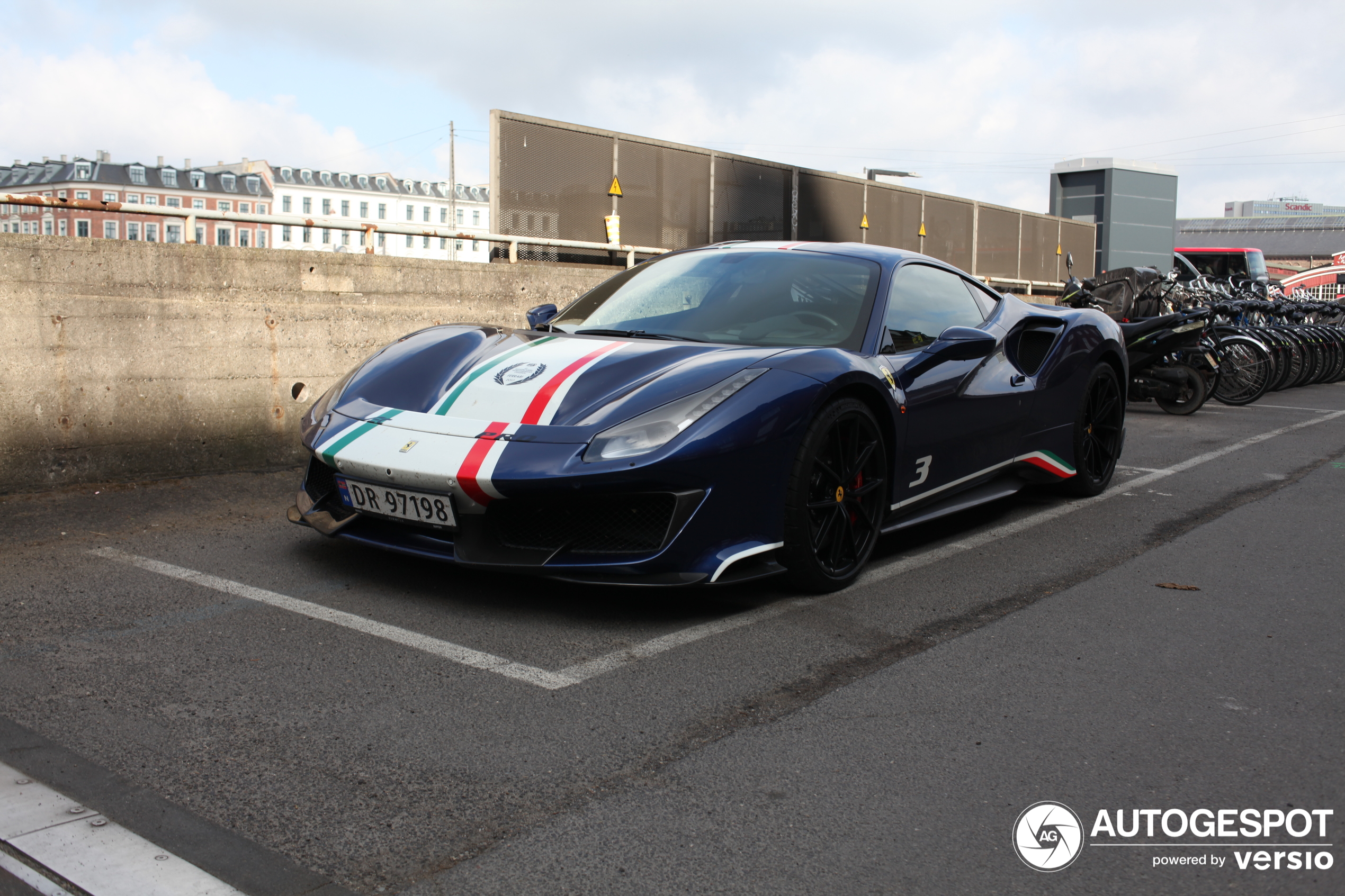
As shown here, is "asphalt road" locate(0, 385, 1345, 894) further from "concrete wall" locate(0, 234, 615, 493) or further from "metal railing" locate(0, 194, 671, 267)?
"metal railing" locate(0, 194, 671, 267)

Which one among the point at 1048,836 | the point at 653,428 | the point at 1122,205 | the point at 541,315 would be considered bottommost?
the point at 1048,836

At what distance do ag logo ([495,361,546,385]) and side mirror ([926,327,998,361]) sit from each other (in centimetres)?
158

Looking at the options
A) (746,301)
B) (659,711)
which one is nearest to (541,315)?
(746,301)

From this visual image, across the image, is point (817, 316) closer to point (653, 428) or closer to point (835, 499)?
point (835, 499)

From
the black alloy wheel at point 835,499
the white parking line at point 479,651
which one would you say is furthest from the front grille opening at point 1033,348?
the white parking line at point 479,651

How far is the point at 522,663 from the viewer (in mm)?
3016

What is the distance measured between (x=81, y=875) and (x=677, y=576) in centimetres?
178

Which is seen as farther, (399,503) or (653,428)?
(399,503)

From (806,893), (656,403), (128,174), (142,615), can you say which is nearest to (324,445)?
(142,615)

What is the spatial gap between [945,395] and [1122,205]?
28.6 m

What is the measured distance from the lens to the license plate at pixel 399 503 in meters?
3.33

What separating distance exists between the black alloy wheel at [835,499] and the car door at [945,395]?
188mm

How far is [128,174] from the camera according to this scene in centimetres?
10206

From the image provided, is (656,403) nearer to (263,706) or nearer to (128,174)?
(263,706)
